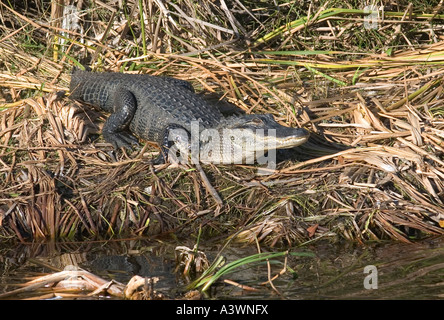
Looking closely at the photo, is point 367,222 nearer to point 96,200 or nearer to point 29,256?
point 96,200

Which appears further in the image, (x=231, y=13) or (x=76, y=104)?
(x=231, y=13)

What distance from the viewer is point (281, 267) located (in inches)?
144

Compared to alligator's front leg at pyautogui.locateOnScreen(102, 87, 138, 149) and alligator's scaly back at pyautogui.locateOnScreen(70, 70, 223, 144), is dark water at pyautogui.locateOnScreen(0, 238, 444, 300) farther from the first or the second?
alligator's scaly back at pyautogui.locateOnScreen(70, 70, 223, 144)

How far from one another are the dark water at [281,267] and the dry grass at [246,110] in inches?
7.7

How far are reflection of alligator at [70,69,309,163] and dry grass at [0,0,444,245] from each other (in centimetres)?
Result: 17

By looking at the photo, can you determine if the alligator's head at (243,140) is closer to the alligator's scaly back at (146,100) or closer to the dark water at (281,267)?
the alligator's scaly back at (146,100)

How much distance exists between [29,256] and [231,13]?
127 inches

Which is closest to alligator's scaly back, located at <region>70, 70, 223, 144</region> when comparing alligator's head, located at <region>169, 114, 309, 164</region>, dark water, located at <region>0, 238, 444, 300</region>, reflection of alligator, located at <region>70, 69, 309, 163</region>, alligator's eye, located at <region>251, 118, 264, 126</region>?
reflection of alligator, located at <region>70, 69, 309, 163</region>

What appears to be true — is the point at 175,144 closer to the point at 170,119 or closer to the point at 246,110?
the point at 170,119

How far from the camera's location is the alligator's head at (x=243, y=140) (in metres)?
4.69

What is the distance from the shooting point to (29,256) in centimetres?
401
